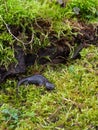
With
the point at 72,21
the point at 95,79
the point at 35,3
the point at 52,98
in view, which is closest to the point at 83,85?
the point at 95,79

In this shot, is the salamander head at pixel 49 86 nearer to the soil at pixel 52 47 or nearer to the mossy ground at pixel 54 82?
A: the mossy ground at pixel 54 82

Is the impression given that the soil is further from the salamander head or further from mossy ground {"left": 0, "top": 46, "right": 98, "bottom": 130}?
the salamander head

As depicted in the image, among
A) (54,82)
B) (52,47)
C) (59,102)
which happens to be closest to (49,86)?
(54,82)

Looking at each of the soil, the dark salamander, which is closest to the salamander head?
the dark salamander

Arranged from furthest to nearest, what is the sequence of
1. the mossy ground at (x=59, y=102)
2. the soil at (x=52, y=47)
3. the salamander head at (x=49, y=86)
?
1. the soil at (x=52, y=47)
2. the salamander head at (x=49, y=86)
3. the mossy ground at (x=59, y=102)

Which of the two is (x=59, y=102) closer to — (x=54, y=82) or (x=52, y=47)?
(x=54, y=82)

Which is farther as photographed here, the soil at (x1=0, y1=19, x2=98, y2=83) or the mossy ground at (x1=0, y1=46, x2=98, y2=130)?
the soil at (x1=0, y1=19, x2=98, y2=83)

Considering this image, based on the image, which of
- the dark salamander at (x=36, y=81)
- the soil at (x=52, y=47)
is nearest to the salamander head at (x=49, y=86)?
the dark salamander at (x=36, y=81)

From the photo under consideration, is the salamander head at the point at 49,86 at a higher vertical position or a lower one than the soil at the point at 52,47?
lower
